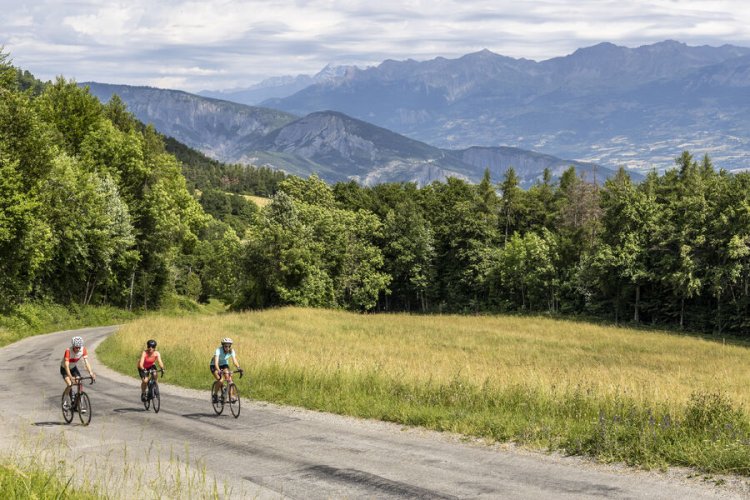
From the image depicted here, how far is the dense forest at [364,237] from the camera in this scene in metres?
49.8

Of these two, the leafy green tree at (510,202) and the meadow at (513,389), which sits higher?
the leafy green tree at (510,202)

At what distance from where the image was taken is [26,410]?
19641 mm

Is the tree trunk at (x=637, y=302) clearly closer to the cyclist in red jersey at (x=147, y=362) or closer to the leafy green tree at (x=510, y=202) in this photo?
the leafy green tree at (x=510, y=202)

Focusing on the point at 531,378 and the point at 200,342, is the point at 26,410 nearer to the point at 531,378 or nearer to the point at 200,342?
the point at 200,342

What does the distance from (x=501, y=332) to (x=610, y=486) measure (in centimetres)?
4256

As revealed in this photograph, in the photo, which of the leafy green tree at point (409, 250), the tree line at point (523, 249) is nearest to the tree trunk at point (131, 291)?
the tree line at point (523, 249)

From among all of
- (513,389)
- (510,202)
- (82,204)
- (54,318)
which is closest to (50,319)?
(54,318)

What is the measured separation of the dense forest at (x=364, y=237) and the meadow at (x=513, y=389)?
1495 cm

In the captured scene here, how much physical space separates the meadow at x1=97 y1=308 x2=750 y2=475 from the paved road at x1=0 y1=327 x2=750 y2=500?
792 mm

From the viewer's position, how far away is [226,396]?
18.3 m

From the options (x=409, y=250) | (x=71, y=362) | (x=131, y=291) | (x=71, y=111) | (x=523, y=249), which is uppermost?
(x=71, y=111)

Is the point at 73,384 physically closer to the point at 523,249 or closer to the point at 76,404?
the point at 76,404

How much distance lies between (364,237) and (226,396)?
67.2m

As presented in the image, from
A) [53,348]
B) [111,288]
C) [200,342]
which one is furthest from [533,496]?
[111,288]
